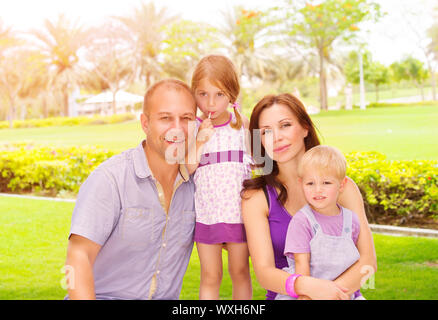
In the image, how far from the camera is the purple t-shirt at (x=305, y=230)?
7.59 feet

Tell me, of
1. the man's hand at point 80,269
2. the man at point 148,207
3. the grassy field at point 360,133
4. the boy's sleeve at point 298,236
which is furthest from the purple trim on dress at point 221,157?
the grassy field at point 360,133

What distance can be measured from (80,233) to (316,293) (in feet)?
3.22

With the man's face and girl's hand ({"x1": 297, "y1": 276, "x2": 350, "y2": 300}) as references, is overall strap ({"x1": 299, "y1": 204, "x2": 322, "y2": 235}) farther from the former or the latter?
the man's face

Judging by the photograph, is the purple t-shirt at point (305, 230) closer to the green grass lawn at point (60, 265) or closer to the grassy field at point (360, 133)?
the green grass lawn at point (60, 265)

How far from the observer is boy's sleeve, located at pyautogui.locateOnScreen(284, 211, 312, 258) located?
7.57 ft

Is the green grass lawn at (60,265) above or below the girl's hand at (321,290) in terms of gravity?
below

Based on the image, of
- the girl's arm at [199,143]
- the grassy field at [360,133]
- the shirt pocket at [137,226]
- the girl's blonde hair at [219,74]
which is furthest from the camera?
the grassy field at [360,133]

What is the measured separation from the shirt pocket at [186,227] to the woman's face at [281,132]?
48 centimetres

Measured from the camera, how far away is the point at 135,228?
2.43 meters

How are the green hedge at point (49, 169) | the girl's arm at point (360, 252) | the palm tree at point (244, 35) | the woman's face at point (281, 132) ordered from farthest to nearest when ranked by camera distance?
1. the palm tree at point (244, 35)
2. the green hedge at point (49, 169)
3. the woman's face at point (281, 132)
4. the girl's arm at point (360, 252)

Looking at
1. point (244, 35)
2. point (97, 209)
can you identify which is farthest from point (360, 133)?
point (97, 209)

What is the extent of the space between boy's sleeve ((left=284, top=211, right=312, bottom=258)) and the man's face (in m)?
0.61
